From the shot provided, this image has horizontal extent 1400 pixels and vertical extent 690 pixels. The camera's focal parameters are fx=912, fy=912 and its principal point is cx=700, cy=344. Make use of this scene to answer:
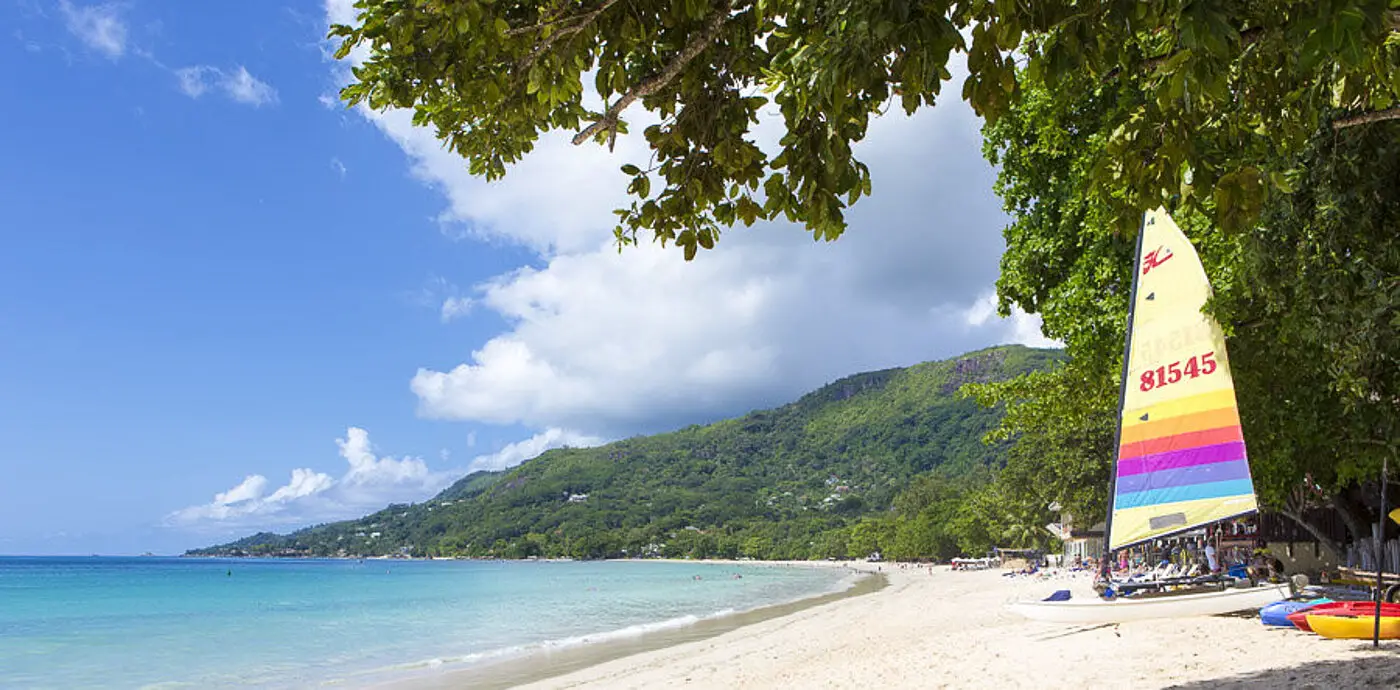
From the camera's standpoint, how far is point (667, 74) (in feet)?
13.4

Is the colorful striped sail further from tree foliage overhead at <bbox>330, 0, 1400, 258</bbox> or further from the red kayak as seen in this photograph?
tree foliage overhead at <bbox>330, 0, 1400, 258</bbox>

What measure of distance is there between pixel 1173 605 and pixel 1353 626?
348cm

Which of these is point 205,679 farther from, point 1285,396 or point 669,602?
point 669,602

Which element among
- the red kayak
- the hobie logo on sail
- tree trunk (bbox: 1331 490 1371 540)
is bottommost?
the red kayak

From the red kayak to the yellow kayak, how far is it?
0.22 ft

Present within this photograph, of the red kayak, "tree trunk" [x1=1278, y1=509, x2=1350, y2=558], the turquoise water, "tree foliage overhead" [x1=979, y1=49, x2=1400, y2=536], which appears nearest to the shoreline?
the turquoise water

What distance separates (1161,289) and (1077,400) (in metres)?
4.47

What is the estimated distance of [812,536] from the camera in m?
147

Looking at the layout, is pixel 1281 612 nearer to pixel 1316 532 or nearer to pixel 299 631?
pixel 1316 532

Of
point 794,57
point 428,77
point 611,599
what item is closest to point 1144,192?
point 794,57

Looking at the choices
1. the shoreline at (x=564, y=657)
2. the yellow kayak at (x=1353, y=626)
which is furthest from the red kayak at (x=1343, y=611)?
the shoreline at (x=564, y=657)

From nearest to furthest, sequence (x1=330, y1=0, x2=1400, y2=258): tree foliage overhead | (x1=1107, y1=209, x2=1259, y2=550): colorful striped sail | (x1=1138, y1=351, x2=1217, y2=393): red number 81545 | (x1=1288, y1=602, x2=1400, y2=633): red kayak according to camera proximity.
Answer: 1. (x1=330, y1=0, x2=1400, y2=258): tree foliage overhead
2. (x1=1288, y1=602, x2=1400, y2=633): red kayak
3. (x1=1107, y1=209, x2=1259, y2=550): colorful striped sail
4. (x1=1138, y1=351, x2=1217, y2=393): red number 81545

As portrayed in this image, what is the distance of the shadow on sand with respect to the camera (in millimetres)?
6563

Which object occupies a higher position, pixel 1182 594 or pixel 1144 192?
pixel 1144 192
